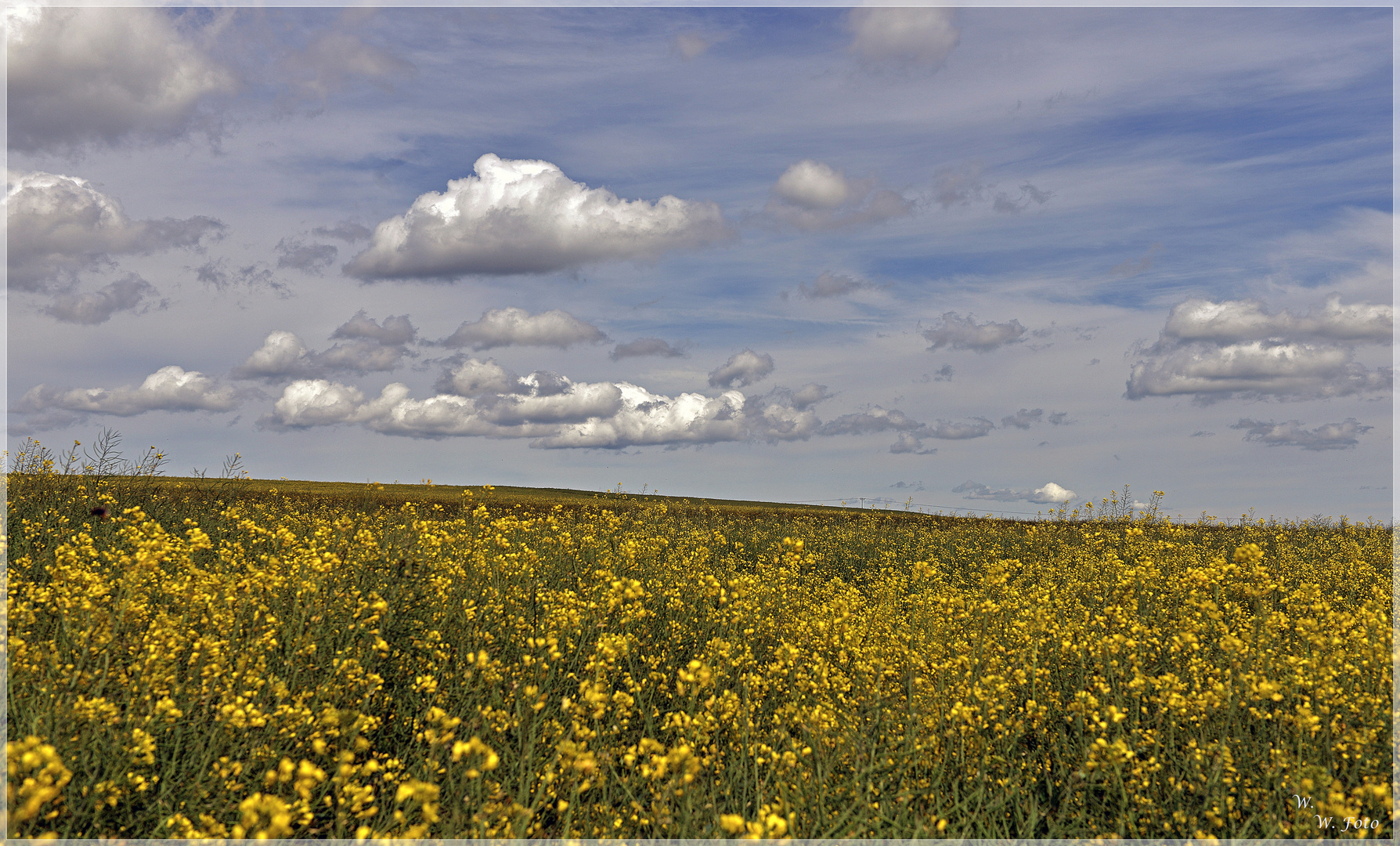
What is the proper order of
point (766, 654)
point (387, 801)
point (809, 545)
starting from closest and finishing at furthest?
1. point (387, 801)
2. point (766, 654)
3. point (809, 545)

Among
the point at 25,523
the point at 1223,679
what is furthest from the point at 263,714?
the point at 25,523

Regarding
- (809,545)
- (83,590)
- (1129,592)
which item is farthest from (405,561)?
(809,545)

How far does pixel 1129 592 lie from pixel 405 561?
6560 mm

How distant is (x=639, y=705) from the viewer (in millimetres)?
4738

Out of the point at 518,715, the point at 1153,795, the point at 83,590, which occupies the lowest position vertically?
the point at 1153,795

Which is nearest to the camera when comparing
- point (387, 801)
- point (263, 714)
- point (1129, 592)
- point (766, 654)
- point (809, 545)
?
point (263, 714)

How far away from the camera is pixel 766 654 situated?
5.87 m

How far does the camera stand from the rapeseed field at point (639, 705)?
10.7 ft

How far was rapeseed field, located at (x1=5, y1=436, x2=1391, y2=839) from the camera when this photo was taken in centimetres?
326

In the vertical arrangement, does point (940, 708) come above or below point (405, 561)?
below

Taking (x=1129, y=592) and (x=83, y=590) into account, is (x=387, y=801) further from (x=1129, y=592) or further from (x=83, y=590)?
(x=1129, y=592)

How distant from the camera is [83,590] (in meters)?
4.54

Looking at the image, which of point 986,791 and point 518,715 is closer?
point 518,715

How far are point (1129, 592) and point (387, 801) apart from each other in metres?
6.66
